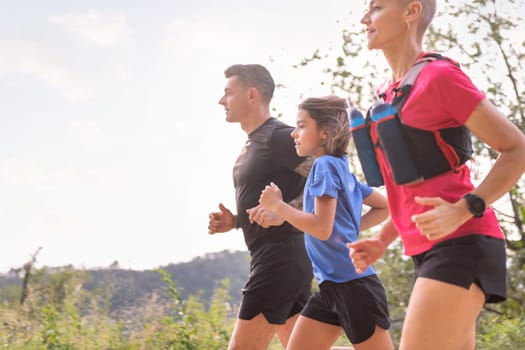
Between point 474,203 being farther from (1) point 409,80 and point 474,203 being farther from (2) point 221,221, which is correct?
(2) point 221,221

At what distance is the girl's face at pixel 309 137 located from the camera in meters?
3.76

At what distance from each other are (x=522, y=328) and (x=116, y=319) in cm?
392

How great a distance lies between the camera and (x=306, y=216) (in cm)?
337

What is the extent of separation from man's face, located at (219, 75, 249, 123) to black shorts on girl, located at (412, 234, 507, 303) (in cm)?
227

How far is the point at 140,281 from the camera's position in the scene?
9.17 metres

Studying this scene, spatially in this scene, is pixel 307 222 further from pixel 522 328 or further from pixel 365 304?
pixel 522 328

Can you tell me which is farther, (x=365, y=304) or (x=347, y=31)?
(x=347, y=31)

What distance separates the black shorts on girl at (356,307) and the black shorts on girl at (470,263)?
3.53ft

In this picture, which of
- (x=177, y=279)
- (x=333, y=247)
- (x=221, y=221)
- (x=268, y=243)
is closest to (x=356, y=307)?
(x=333, y=247)

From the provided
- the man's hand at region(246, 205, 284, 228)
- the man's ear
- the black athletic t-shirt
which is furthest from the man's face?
the man's hand at region(246, 205, 284, 228)

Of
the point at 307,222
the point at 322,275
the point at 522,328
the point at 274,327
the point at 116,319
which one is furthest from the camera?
the point at 116,319

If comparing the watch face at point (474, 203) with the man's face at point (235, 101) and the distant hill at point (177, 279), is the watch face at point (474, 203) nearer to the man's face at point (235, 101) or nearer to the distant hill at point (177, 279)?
the man's face at point (235, 101)

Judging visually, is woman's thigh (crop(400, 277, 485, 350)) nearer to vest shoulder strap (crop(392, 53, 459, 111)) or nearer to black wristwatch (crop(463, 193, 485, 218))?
black wristwatch (crop(463, 193, 485, 218))

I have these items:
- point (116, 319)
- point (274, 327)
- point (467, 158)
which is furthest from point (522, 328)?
point (467, 158)
